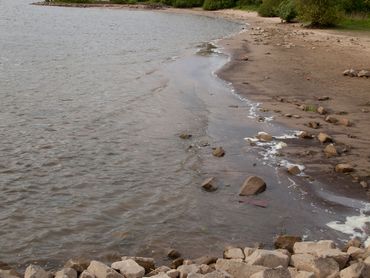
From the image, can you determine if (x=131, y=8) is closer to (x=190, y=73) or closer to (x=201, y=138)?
(x=190, y=73)

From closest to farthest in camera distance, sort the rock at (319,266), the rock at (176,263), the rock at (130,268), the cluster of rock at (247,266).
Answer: the cluster of rock at (247,266) → the rock at (319,266) → the rock at (130,268) → the rock at (176,263)

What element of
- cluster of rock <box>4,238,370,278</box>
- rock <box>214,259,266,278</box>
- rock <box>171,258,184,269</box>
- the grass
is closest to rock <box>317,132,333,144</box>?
cluster of rock <box>4,238,370,278</box>

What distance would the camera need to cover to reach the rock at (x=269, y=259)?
8086mm

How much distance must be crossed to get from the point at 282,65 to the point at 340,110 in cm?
1179

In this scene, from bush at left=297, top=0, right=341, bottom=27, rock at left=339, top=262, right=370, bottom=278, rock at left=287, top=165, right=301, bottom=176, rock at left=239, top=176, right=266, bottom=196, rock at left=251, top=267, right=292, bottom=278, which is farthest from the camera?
bush at left=297, top=0, right=341, bottom=27

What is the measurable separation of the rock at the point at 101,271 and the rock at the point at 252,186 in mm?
5020

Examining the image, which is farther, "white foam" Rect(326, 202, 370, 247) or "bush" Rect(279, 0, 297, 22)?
"bush" Rect(279, 0, 297, 22)

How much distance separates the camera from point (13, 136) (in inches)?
641

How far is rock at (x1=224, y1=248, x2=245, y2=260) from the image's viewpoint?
29.0ft

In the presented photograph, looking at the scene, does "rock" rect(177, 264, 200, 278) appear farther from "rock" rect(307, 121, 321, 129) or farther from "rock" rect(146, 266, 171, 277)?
"rock" rect(307, 121, 321, 129)

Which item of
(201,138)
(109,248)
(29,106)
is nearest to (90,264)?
(109,248)

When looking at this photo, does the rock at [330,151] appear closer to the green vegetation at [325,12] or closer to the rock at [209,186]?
the rock at [209,186]

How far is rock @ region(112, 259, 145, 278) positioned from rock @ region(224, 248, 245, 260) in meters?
1.67

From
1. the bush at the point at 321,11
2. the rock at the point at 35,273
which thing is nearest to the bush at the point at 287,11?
the bush at the point at 321,11
